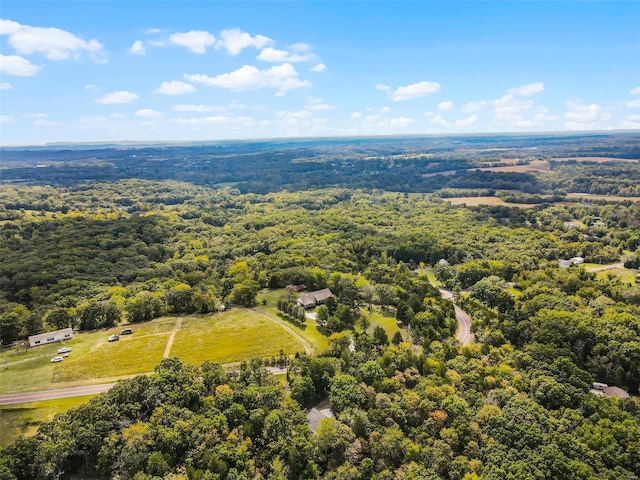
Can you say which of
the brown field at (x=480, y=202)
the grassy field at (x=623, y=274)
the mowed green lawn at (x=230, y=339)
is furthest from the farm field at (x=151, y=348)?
the brown field at (x=480, y=202)

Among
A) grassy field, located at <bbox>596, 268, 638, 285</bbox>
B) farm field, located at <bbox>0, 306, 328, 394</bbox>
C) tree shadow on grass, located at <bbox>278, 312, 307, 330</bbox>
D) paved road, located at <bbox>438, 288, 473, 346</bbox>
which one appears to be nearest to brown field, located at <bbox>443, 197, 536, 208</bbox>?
grassy field, located at <bbox>596, 268, 638, 285</bbox>

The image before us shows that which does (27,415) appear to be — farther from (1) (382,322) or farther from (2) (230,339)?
(1) (382,322)

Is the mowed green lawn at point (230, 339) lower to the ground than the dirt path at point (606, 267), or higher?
lower

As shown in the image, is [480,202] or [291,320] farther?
[480,202]

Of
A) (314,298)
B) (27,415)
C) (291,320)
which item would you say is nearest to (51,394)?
(27,415)

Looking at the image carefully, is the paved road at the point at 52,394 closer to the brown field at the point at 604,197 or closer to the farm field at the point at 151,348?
the farm field at the point at 151,348

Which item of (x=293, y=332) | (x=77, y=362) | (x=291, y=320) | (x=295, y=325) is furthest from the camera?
(x=291, y=320)

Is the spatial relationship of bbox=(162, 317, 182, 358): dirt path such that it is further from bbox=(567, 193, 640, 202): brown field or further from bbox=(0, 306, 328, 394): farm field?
Answer: bbox=(567, 193, 640, 202): brown field
